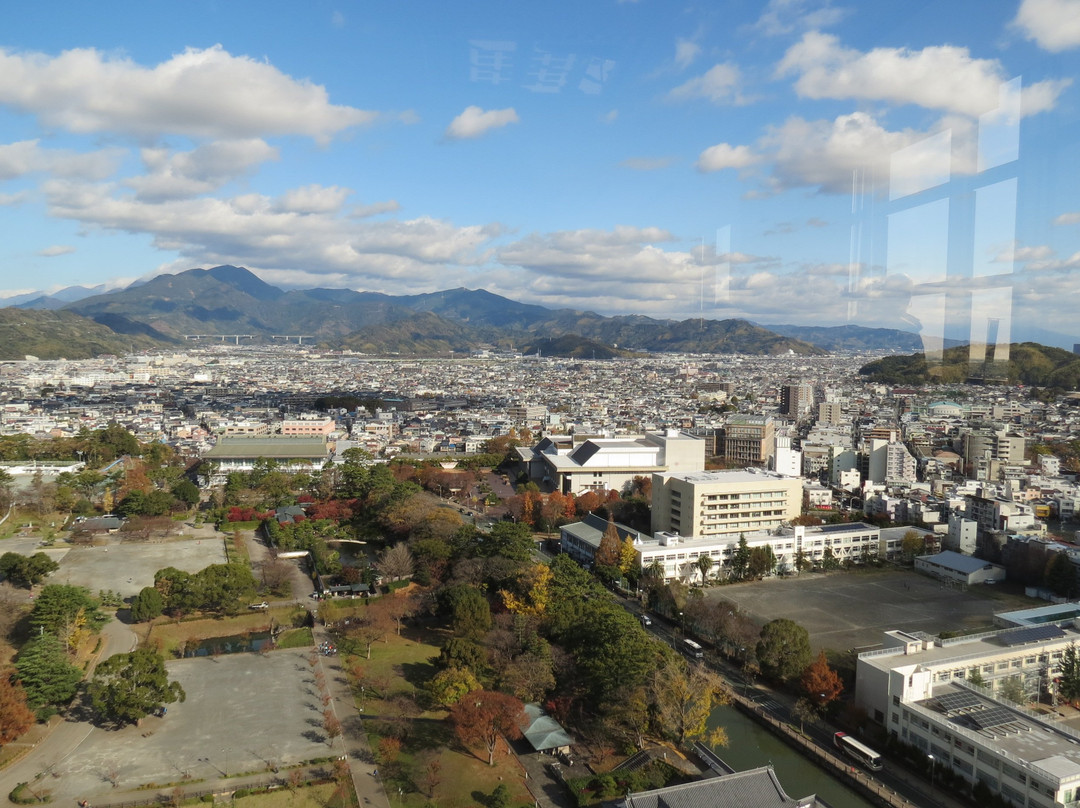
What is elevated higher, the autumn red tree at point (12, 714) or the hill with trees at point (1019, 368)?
the hill with trees at point (1019, 368)

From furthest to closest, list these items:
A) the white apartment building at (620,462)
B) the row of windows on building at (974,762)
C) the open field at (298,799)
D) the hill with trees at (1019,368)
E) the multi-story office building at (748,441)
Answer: the multi-story office building at (748,441), the hill with trees at (1019,368), the white apartment building at (620,462), the open field at (298,799), the row of windows on building at (974,762)

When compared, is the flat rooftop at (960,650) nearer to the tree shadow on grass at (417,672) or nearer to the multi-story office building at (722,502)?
the tree shadow on grass at (417,672)

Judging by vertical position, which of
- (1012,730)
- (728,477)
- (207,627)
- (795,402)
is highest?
(795,402)

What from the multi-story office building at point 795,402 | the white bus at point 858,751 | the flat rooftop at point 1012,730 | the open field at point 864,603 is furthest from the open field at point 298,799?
the multi-story office building at point 795,402

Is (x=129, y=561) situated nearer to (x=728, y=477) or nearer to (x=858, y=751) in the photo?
(x=728, y=477)

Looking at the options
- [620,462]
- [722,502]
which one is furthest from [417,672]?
[620,462]

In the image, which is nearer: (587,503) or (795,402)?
(587,503)
